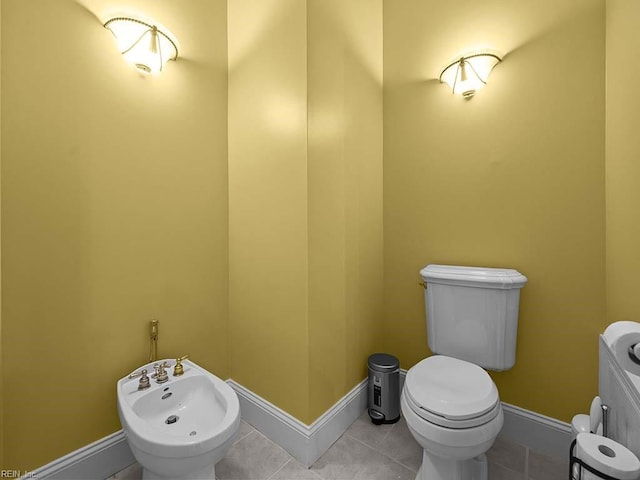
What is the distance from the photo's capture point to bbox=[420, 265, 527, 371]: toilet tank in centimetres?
137

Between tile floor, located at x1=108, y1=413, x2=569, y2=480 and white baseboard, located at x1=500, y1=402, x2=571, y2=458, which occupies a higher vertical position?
white baseboard, located at x1=500, y1=402, x2=571, y2=458

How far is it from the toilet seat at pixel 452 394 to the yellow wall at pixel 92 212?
4.00 feet

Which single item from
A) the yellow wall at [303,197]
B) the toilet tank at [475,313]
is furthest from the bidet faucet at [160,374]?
the toilet tank at [475,313]

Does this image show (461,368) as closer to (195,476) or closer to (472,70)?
(195,476)

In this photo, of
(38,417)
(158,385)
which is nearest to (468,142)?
(158,385)

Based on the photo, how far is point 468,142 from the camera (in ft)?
5.23

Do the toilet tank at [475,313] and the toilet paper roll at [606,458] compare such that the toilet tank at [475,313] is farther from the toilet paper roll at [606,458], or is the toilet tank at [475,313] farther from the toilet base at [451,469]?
the toilet paper roll at [606,458]

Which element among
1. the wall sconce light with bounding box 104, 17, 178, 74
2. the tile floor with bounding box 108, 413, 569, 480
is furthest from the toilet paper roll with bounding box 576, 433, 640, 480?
the wall sconce light with bounding box 104, 17, 178, 74

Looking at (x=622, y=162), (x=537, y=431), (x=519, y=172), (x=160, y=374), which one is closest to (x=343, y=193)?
(x=519, y=172)

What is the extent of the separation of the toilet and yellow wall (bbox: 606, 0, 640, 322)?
0.33 metres

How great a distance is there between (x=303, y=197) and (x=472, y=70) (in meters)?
1.14

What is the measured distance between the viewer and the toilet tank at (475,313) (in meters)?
1.37

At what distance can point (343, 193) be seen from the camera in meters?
1.56

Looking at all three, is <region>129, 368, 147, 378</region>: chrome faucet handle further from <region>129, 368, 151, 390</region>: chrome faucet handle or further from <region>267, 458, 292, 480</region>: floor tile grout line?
<region>267, 458, 292, 480</region>: floor tile grout line
